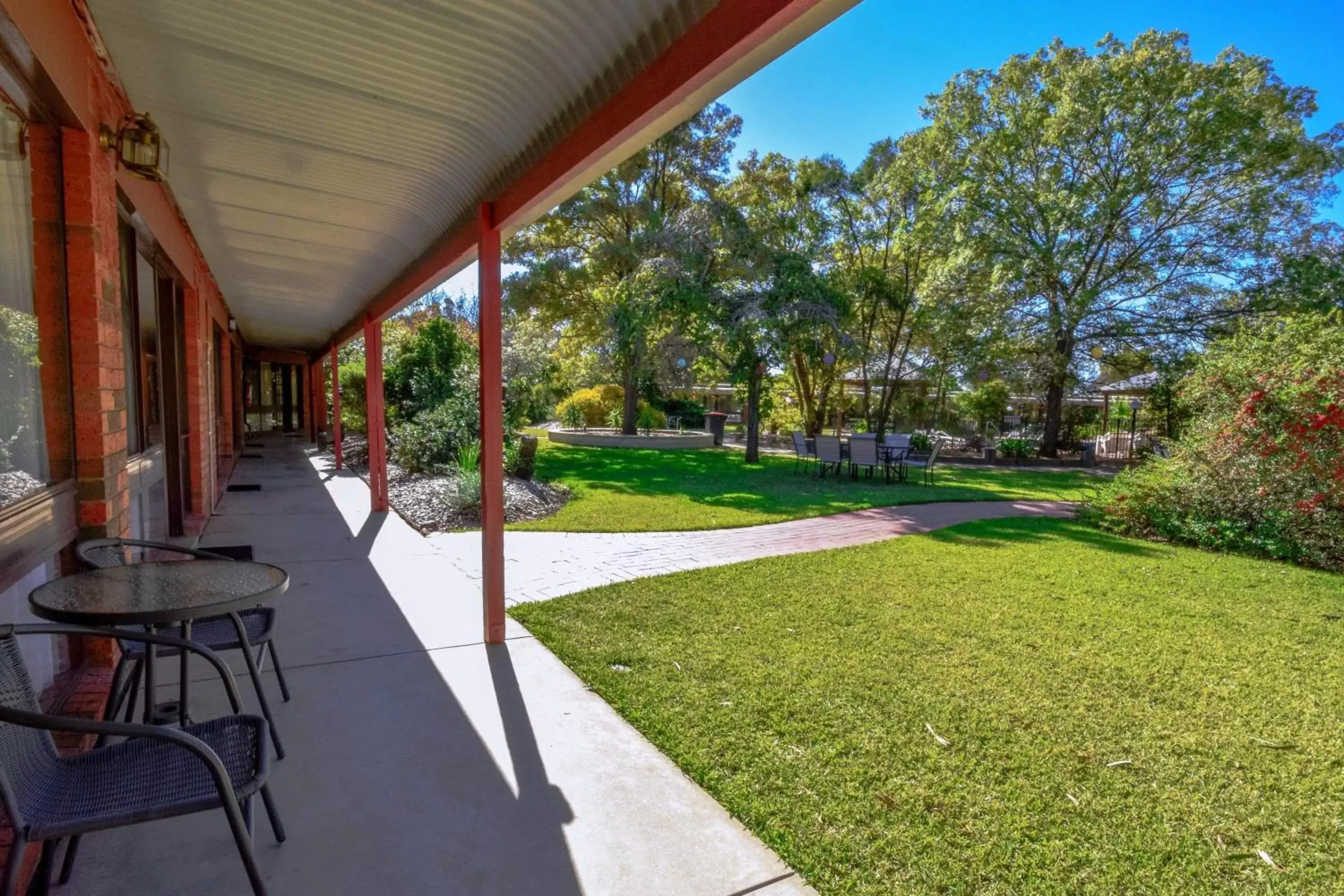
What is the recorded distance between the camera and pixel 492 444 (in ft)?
12.8

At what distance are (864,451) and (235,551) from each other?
942 cm

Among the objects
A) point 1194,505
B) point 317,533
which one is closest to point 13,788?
point 317,533

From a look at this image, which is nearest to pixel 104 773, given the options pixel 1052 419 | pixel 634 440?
pixel 634 440

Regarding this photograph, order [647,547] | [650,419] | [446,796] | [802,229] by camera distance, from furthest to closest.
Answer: [650,419] < [802,229] < [647,547] < [446,796]

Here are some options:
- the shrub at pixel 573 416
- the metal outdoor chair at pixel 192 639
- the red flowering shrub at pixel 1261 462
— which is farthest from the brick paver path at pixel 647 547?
the shrub at pixel 573 416

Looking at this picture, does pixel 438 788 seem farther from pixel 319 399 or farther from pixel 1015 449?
pixel 1015 449

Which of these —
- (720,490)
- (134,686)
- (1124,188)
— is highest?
(1124,188)

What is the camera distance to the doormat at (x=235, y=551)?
5012 millimetres

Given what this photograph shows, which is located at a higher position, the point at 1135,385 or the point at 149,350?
the point at 1135,385

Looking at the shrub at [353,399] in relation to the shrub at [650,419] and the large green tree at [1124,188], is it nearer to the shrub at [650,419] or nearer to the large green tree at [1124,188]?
the shrub at [650,419]

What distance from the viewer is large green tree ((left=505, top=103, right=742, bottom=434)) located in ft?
56.9

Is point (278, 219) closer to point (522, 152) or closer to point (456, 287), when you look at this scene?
point (522, 152)

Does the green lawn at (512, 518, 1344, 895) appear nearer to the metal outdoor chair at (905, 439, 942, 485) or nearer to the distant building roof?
the metal outdoor chair at (905, 439, 942, 485)

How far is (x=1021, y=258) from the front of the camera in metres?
17.1
